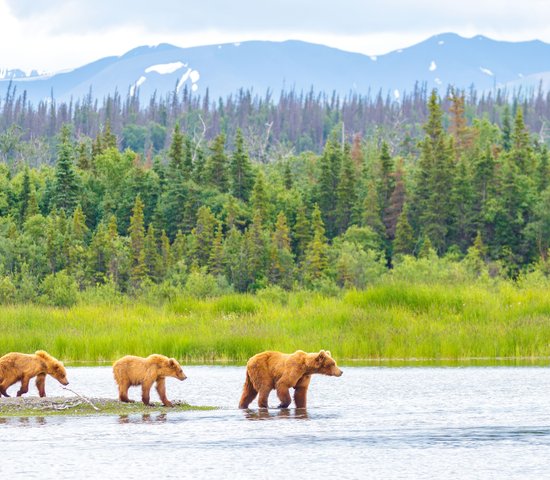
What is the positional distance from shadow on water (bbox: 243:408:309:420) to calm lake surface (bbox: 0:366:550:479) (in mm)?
46

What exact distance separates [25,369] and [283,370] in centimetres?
469

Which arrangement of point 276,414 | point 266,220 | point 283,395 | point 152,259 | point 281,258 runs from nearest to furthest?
point 276,414, point 283,395, point 152,259, point 281,258, point 266,220

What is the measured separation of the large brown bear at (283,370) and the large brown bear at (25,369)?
3.58m

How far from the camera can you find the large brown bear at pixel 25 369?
23.1m

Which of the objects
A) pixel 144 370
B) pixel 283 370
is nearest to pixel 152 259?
pixel 144 370

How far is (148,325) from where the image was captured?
38438mm

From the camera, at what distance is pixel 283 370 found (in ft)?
72.6

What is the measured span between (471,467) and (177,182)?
65.9m

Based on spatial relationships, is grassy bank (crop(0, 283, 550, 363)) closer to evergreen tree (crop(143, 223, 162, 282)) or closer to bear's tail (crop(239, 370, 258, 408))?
bear's tail (crop(239, 370, 258, 408))

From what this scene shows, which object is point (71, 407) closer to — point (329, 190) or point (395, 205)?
point (395, 205)

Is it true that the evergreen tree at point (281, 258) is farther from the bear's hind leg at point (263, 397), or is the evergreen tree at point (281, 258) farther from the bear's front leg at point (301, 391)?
the bear's hind leg at point (263, 397)

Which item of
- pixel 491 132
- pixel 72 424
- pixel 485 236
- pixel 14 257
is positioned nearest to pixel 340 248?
pixel 485 236

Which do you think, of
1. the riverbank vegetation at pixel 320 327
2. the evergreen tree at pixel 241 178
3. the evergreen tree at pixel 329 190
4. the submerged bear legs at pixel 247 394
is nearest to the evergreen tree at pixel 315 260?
the evergreen tree at pixel 329 190

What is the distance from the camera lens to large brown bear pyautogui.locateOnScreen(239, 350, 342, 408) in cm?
2211
